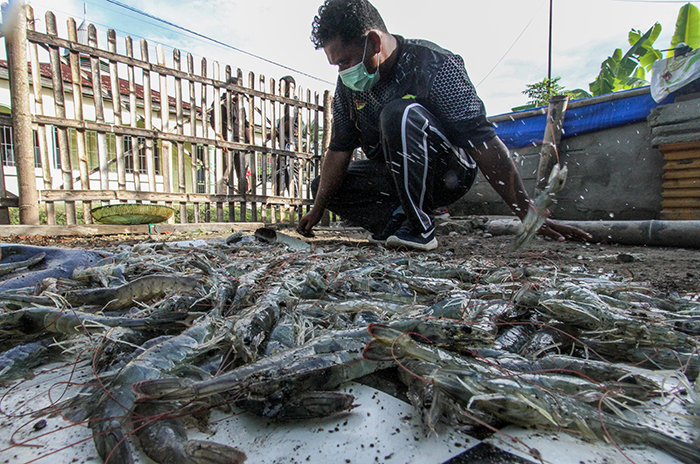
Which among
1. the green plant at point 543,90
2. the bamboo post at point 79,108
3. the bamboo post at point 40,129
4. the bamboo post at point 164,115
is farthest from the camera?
the green plant at point 543,90

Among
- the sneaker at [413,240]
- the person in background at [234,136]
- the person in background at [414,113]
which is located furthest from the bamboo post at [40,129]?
the sneaker at [413,240]

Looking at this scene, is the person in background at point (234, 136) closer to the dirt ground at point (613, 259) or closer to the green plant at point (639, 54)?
the dirt ground at point (613, 259)

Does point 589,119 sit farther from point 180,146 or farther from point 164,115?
point 164,115

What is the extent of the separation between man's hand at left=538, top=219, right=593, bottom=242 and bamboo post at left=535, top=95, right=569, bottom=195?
289 cm

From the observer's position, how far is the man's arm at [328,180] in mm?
4016

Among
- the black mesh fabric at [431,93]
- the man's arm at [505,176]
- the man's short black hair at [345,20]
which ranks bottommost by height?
the man's arm at [505,176]

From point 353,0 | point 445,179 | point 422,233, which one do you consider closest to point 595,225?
point 445,179

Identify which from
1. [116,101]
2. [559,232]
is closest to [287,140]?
[116,101]

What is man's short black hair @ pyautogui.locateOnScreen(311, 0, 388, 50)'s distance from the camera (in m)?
3.07

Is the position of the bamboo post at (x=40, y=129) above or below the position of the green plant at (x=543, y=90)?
below

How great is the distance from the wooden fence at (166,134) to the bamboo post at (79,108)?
14mm

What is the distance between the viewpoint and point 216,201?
20.3ft

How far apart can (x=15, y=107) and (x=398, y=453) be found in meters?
6.25

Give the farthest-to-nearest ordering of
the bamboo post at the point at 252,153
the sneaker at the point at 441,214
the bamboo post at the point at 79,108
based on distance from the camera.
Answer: the bamboo post at the point at 252,153 → the sneaker at the point at 441,214 → the bamboo post at the point at 79,108
